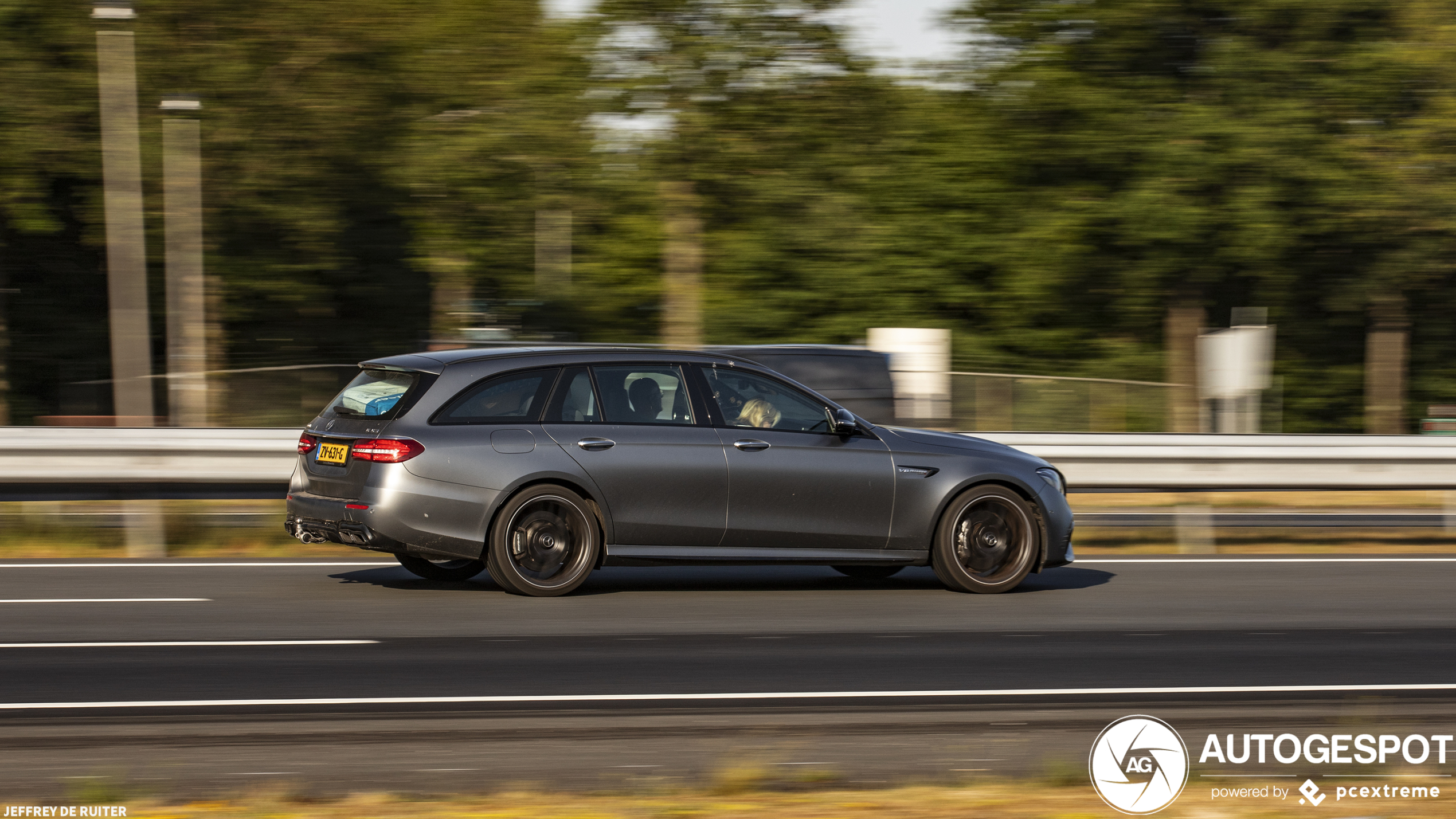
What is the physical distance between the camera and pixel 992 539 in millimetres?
10266

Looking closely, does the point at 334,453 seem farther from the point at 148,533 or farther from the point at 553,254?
the point at 553,254

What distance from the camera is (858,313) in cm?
3131

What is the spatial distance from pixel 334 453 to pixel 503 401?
1.05m

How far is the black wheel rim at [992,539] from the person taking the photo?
1022 centimetres

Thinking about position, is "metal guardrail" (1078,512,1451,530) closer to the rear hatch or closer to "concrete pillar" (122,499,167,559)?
the rear hatch

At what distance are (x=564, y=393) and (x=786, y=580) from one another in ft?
6.89

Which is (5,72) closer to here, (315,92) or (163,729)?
(315,92)

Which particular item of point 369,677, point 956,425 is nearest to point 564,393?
point 369,677

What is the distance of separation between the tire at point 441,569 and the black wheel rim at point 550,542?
827 mm

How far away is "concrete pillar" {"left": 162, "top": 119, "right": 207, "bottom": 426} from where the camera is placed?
86.3 feet

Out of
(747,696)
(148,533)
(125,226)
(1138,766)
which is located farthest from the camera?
(125,226)

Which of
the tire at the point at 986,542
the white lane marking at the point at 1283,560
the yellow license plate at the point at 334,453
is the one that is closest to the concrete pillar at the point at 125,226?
the yellow license plate at the point at 334,453

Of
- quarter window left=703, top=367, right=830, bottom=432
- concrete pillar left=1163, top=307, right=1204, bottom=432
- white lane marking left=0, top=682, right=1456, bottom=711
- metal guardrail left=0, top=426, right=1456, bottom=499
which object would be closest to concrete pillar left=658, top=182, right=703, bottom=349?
concrete pillar left=1163, top=307, right=1204, bottom=432

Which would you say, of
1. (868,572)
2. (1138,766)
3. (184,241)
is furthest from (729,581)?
(184,241)
